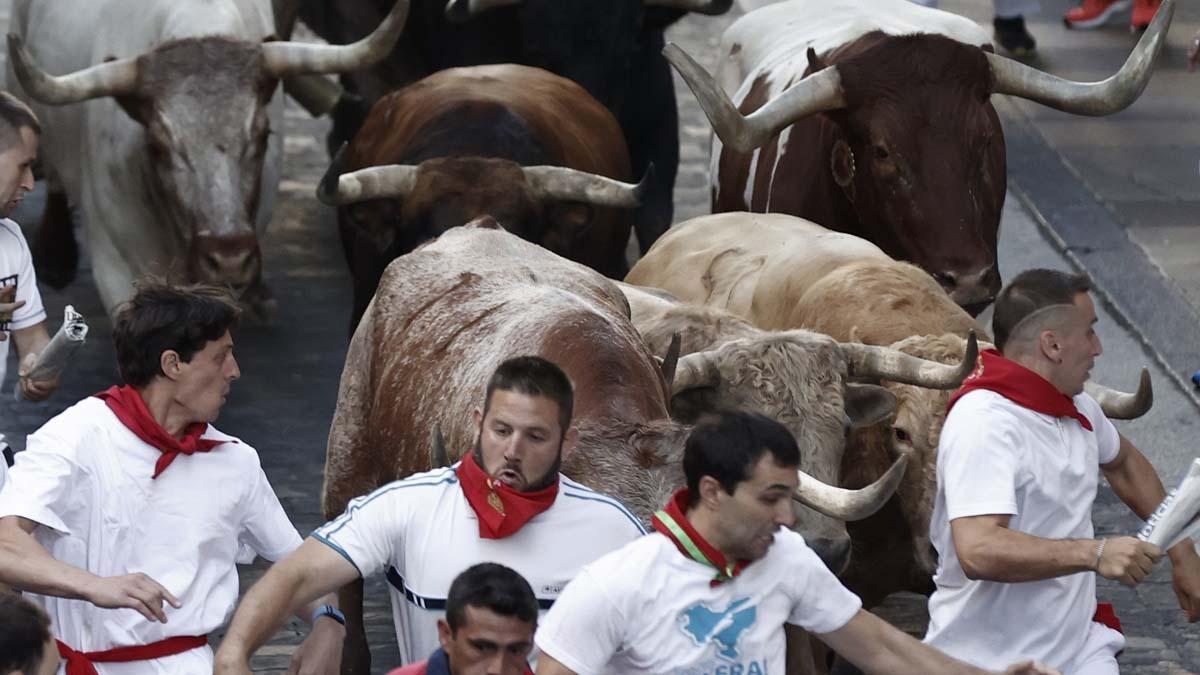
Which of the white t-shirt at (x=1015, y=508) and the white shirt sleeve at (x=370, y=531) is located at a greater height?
the white shirt sleeve at (x=370, y=531)

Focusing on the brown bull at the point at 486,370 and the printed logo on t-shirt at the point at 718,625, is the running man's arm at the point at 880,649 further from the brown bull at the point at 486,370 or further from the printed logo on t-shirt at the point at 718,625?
the brown bull at the point at 486,370

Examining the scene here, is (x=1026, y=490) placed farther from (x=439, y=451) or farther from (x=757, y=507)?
(x=439, y=451)

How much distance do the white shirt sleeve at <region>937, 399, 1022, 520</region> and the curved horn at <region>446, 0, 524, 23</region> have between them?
21.0 feet

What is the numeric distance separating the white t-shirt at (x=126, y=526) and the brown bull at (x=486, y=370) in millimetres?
1056

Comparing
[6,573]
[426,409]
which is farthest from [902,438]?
[6,573]

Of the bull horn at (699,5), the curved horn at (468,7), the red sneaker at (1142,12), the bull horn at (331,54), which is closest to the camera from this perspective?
the bull horn at (331,54)

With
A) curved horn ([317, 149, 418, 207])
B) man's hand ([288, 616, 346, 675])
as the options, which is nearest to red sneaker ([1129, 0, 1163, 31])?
curved horn ([317, 149, 418, 207])

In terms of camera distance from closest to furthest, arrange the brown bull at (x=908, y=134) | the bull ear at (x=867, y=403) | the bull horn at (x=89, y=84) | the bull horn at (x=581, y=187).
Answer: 1. the bull ear at (x=867, y=403)
2. the brown bull at (x=908, y=134)
3. the bull horn at (x=581, y=187)
4. the bull horn at (x=89, y=84)

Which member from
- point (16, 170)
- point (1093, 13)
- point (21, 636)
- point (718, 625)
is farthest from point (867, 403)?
point (1093, 13)

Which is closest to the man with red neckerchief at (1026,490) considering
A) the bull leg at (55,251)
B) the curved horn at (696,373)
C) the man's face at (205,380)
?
the curved horn at (696,373)

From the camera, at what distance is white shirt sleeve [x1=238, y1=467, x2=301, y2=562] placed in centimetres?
559

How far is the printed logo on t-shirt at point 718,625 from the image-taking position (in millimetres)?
4809

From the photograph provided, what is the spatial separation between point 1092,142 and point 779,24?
392cm

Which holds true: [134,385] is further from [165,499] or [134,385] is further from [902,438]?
[902,438]
